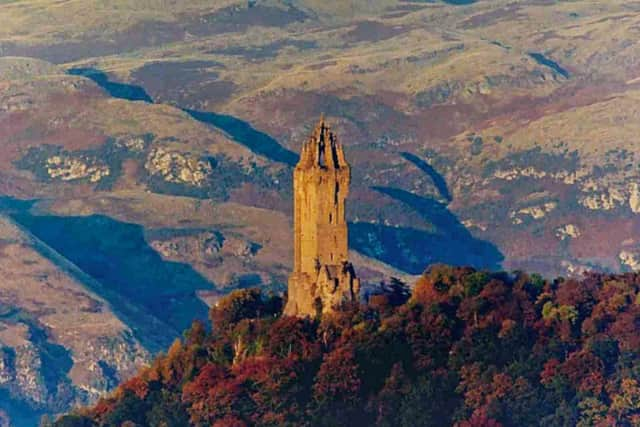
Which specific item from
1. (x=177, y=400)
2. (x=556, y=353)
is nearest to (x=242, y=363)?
(x=177, y=400)

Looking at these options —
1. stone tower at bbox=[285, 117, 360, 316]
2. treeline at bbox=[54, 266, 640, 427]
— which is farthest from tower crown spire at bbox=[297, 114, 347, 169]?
treeline at bbox=[54, 266, 640, 427]

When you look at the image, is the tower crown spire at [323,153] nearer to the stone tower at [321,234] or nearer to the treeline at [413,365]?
the stone tower at [321,234]

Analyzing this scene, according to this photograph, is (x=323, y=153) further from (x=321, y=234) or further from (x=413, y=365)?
(x=413, y=365)

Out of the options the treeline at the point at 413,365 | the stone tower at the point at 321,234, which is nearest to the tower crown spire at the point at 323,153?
the stone tower at the point at 321,234

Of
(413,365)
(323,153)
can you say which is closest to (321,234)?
(323,153)

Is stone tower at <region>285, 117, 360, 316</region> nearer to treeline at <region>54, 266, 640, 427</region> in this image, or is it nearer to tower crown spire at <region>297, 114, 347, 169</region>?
tower crown spire at <region>297, 114, 347, 169</region>

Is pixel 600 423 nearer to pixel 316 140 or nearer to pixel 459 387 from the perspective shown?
pixel 459 387

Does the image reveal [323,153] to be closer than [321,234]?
No
